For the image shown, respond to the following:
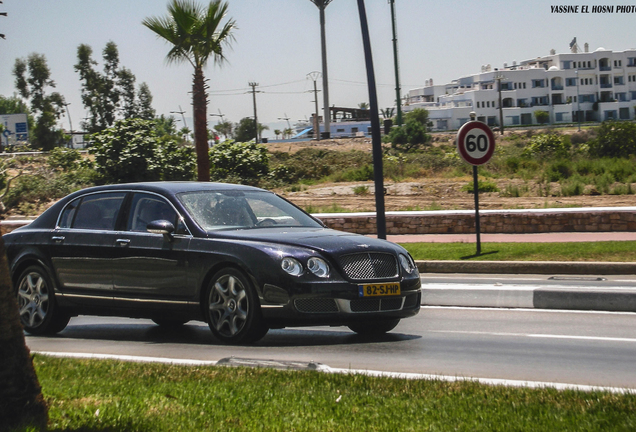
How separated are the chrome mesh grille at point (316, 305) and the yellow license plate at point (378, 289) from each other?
27 cm

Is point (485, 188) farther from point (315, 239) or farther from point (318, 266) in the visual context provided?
point (318, 266)

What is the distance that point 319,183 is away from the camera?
42.0 m

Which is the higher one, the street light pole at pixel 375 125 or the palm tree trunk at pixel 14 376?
the street light pole at pixel 375 125

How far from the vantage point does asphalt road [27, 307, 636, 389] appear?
6.57 m

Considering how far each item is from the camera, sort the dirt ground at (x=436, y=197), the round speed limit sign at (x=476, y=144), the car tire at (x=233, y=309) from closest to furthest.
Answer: the car tire at (x=233, y=309), the round speed limit sign at (x=476, y=144), the dirt ground at (x=436, y=197)

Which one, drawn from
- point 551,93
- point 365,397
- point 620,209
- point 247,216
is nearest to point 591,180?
point 620,209

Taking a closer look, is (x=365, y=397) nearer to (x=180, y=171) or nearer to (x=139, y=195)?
(x=139, y=195)

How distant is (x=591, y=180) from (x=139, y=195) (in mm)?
26633

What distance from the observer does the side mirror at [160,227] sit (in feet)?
26.2

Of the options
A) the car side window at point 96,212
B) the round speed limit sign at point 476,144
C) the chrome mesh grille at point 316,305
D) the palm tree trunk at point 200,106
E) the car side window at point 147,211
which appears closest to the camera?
the chrome mesh grille at point 316,305

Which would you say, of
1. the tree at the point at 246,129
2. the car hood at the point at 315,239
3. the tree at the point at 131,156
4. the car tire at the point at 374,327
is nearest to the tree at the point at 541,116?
the tree at the point at 246,129

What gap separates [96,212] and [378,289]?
10.9 feet

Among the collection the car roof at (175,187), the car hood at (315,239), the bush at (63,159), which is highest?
the bush at (63,159)

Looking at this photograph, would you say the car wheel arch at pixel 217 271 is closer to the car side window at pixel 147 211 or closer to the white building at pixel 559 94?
the car side window at pixel 147 211
